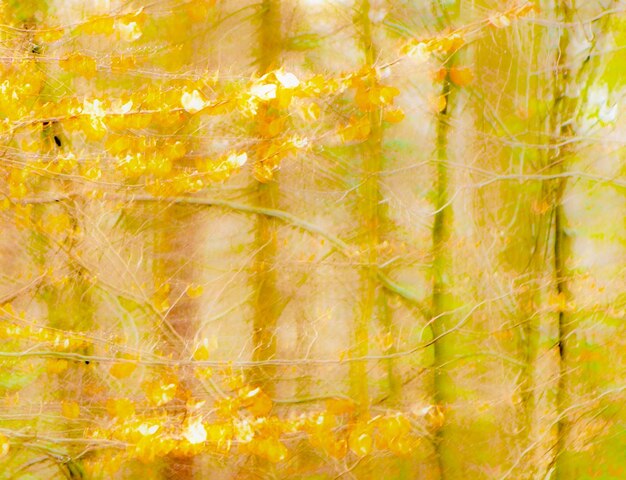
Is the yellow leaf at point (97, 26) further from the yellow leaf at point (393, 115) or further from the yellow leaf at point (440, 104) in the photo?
the yellow leaf at point (440, 104)

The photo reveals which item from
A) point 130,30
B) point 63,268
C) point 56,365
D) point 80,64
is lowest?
point 56,365

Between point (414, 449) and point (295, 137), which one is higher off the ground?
point (295, 137)

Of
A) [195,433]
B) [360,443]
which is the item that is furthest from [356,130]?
[195,433]

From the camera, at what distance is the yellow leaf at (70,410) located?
93.4 inches

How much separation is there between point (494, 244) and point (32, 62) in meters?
2.00

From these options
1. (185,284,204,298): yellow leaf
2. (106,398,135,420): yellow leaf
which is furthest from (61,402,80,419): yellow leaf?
(185,284,204,298): yellow leaf

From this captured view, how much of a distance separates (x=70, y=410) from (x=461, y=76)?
2.09m

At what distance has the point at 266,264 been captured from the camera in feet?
8.05

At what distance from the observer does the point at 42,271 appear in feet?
7.80

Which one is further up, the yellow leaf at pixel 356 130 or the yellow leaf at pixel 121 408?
the yellow leaf at pixel 356 130

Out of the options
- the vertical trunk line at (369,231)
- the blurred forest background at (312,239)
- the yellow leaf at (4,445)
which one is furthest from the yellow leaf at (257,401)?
the yellow leaf at (4,445)

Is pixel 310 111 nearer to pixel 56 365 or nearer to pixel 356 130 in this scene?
pixel 356 130

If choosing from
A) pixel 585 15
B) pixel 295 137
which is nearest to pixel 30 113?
pixel 295 137

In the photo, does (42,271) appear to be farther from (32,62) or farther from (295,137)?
(295,137)
